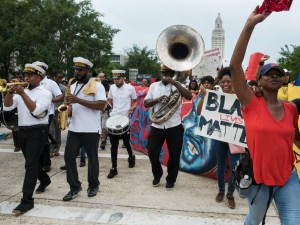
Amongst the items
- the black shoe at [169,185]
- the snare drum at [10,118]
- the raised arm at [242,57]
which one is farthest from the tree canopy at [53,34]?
the raised arm at [242,57]

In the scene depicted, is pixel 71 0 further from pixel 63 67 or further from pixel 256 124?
pixel 256 124

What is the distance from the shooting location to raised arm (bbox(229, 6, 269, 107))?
7.99 ft

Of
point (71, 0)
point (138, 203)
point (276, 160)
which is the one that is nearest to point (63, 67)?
point (71, 0)

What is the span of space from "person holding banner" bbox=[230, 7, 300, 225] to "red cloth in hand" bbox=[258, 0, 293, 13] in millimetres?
386

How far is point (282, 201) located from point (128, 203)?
7.90 ft

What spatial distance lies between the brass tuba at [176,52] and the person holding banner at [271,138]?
258cm

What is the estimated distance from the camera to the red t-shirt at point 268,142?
2734 mm

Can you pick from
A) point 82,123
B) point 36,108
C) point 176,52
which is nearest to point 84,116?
point 82,123

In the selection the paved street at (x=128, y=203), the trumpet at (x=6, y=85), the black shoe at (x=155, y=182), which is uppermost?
the trumpet at (x=6, y=85)

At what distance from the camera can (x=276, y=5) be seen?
7.27ft

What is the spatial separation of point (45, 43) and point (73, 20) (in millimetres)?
3472

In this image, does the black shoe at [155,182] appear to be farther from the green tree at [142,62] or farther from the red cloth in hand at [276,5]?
the green tree at [142,62]

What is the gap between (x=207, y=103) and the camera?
5.25 metres

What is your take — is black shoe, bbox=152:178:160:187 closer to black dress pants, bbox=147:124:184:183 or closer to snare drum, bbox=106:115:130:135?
black dress pants, bbox=147:124:184:183
